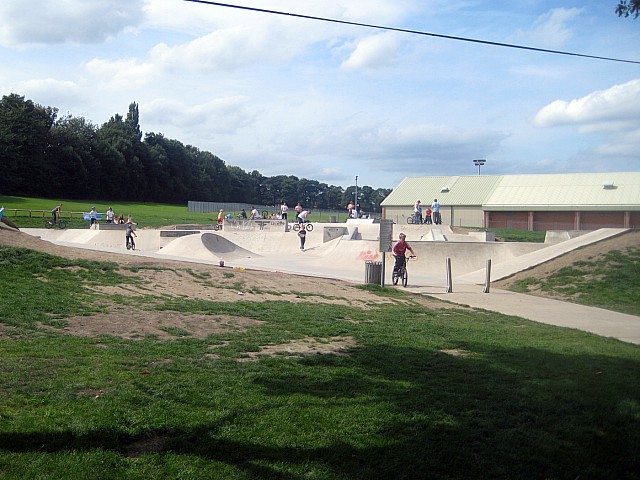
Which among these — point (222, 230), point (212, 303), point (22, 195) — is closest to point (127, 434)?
point (212, 303)

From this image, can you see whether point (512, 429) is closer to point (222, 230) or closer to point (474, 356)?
point (474, 356)

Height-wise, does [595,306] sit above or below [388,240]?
below

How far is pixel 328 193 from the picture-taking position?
493 ft

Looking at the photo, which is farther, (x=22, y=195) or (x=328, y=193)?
(x=328, y=193)

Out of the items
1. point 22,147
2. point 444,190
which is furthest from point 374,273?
point 22,147

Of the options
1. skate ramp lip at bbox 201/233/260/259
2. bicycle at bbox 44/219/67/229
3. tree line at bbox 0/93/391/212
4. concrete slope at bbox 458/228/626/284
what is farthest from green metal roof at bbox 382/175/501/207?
tree line at bbox 0/93/391/212

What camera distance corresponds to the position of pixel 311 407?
589cm

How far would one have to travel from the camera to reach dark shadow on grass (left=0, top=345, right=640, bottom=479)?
4.64m

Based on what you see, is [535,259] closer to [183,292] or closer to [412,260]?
[412,260]

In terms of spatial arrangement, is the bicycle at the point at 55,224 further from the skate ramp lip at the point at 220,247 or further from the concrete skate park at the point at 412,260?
the skate ramp lip at the point at 220,247

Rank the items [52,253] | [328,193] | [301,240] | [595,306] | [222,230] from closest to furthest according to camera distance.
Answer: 1. [52,253]
2. [595,306]
3. [301,240]
4. [222,230]
5. [328,193]

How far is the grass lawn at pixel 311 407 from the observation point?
4.60m

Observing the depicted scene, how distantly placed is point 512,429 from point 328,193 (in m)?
145

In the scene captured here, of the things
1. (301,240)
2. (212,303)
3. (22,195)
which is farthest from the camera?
(22,195)
